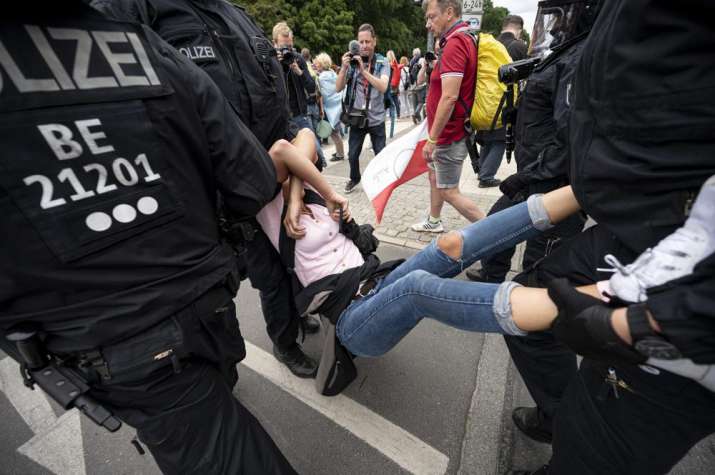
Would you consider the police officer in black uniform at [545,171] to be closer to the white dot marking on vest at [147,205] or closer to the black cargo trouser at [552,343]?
the black cargo trouser at [552,343]

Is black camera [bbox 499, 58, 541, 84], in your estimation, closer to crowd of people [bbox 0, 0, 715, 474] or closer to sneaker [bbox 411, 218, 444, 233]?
crowd of people [bbox 0, 0, 715, 474]

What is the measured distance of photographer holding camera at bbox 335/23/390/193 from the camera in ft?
15.3

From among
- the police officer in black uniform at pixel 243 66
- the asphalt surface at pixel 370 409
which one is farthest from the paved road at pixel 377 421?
the police officer in black uniform at pixel 243 66

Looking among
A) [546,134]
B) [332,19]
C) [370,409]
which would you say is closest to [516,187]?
[546,134]

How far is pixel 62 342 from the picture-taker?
939mm

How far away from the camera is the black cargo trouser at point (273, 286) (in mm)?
1892

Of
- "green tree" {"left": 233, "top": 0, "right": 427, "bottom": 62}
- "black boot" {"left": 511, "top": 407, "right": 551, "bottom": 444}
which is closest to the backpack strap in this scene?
"black boot" {"left": 511, "top": 407, "right": 551, "bottom": 444}

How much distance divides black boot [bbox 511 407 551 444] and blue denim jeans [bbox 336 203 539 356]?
844 millimetres

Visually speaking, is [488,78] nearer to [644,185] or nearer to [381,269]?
[381,269]

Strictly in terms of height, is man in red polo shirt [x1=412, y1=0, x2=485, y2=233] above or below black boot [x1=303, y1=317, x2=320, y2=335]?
above

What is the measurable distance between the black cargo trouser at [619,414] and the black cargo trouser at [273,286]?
1.44 metres

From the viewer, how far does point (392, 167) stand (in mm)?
2953

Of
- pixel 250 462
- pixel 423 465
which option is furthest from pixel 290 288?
pixel 423 465

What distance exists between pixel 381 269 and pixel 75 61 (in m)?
1.36
